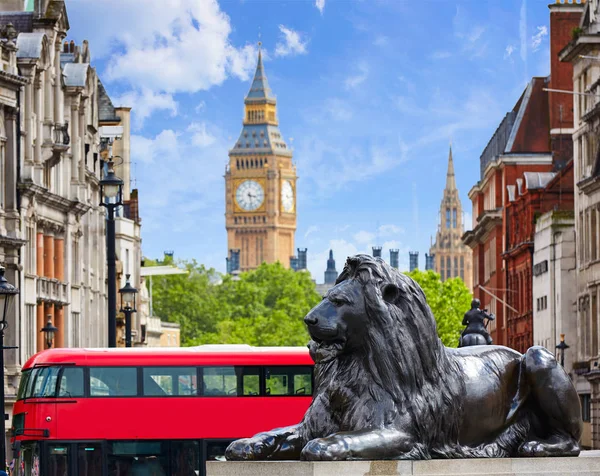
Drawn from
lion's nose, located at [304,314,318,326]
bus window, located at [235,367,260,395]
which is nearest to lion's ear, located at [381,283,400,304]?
lion's nose, located at [304,314,318,326]

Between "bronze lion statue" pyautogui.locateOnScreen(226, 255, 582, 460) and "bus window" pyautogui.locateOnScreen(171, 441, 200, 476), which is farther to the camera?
"bus window" pyautogui.locateOnScreen(171, 441, 200, 476)

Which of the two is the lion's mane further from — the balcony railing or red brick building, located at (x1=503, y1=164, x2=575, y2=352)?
red brick building, located at (x1=503, y1=164, x2=575, y2=352)

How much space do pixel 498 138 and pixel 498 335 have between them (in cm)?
1453

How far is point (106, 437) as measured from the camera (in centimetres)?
3500

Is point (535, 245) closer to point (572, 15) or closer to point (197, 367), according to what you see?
point (572, 15)

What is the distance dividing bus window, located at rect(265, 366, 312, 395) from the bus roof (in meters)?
0.15

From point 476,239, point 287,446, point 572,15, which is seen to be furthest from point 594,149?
point 287,446

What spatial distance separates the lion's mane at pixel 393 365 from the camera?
38.7ft

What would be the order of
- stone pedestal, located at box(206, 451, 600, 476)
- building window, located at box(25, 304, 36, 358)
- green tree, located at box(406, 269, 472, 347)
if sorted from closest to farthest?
stone pedestal, located at box(206, 451, 600, 476), building window, located at box(25, 304, 36, 358), green tree, located at box(406, 269, 472, 347)

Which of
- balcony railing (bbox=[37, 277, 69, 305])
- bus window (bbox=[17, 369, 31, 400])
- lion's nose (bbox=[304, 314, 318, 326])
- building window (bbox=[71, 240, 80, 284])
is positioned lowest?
bus window (bbox=[17, 369, 31, 400])

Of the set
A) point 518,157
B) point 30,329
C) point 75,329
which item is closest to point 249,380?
point 30,329

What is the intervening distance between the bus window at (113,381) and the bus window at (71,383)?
241 mm

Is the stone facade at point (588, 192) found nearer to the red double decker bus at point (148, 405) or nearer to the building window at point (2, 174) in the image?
the building window at point (2, 174)

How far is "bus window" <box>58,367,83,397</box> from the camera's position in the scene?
3547 centimetres
